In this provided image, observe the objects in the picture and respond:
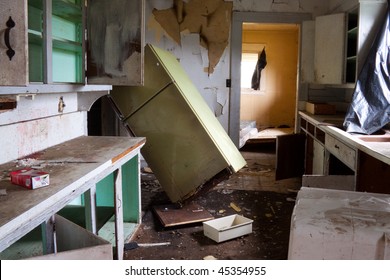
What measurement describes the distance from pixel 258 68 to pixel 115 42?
6.00m

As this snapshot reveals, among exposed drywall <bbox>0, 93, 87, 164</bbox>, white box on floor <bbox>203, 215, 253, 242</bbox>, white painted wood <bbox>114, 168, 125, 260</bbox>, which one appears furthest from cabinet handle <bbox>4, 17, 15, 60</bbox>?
white box on floor <bbox>203, 215, 253, 242</bbox>

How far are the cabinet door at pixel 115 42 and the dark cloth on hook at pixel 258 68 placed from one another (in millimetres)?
5937

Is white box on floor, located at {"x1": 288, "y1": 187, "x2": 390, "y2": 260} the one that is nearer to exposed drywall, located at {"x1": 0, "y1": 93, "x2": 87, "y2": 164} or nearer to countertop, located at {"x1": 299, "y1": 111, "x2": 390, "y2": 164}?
countertop, located at {"x1": 299, "y1": 111, "x2": 390, "y2": 164}

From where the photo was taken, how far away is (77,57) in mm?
3459

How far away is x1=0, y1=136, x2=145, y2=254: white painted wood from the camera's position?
1.37 m

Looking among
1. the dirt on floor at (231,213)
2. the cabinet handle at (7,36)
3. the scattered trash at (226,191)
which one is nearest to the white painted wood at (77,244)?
the cabinet handle at (7,36)

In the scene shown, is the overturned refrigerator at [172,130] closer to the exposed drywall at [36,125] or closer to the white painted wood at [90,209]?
the exposed drywall at [36,125]

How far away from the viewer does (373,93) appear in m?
3.40

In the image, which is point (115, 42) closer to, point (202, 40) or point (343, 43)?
point (343, 43)

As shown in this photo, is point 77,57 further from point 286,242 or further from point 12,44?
point 286,242

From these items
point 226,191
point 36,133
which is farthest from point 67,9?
point 226,191
